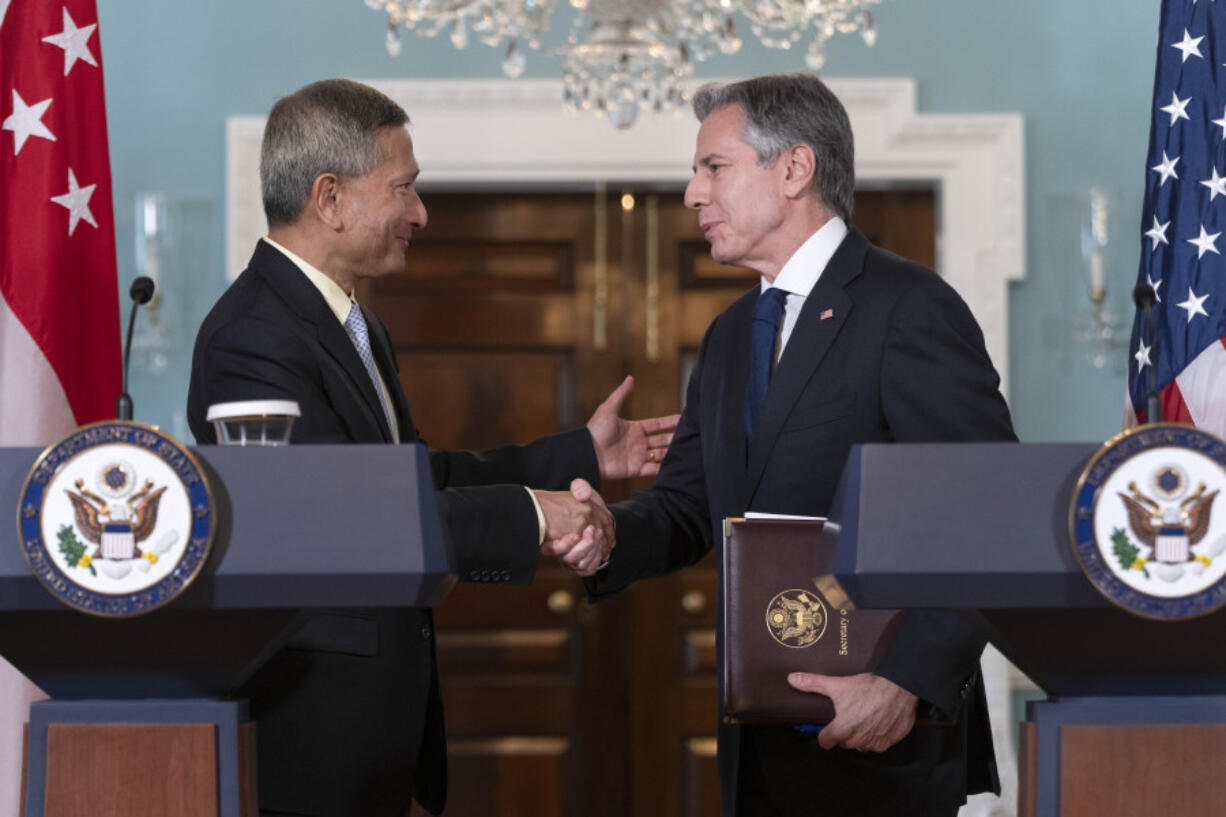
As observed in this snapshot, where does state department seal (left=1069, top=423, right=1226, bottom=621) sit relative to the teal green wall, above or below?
below

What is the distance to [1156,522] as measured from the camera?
1.21 meters

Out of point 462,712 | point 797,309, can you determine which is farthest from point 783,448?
point 462,712

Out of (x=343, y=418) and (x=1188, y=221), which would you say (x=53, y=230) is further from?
(x=1188, y=221)

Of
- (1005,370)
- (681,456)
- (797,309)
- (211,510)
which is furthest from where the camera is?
(1005,370)

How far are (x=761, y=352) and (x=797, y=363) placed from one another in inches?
4.7

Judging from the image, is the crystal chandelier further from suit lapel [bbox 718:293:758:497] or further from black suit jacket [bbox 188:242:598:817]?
black suit jacket [bbox 188:242:598:817]

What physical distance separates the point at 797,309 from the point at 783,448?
0.25 metres

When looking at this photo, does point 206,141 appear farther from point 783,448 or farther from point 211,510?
point 211,510

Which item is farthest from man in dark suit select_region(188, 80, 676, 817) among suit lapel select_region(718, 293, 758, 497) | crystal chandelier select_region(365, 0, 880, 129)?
crystal chandelier select_region(365, 0, 880, 129)

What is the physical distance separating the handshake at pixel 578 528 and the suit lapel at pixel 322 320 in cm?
26

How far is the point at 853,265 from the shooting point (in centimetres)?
211

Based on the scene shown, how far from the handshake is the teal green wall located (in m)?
2.08

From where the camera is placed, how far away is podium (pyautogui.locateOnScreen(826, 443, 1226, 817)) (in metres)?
1.23

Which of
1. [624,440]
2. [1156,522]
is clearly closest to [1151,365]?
[1156,522]
